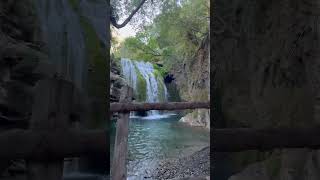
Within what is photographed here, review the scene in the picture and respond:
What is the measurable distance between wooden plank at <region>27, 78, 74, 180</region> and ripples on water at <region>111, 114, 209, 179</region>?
13.8 feet

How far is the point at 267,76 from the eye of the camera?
5.36 feet

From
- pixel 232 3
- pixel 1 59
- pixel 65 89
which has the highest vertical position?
pixel 232 3

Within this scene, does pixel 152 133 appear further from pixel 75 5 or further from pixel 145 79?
pixel 75 5

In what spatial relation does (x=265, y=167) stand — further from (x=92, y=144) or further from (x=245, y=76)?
(x=92, y=144)

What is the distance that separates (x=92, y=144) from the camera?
Answer: 1.40 meters

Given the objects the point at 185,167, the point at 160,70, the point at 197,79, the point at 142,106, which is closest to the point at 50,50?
the point at 142,106

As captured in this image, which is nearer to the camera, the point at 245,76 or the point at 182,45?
the point at 245,76

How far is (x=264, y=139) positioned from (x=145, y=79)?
9245mm

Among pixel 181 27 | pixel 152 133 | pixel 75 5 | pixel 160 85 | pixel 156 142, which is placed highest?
pixel 181 27

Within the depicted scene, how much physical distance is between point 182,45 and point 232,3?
24.2ft

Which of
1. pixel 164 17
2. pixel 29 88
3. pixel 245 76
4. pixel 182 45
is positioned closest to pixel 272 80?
pixel 245 76

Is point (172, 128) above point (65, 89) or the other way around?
the other way around

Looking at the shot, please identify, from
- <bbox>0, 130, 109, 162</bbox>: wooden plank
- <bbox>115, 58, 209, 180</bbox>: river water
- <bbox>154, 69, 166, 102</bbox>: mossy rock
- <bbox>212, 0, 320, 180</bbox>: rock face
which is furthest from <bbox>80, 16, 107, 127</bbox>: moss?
<bbox>154, 69, 166, 102</bbox>: mossy rock

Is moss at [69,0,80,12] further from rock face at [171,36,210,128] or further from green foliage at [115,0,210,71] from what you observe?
rock face at [171,36,210,128]
